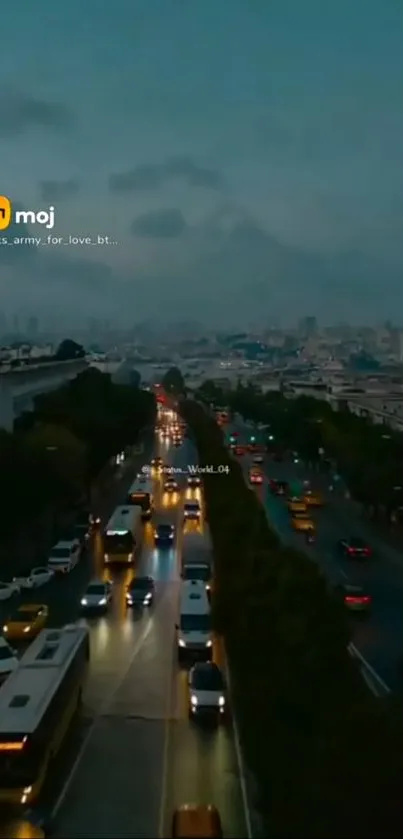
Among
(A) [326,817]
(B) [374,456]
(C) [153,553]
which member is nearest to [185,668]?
(A) [326,817]

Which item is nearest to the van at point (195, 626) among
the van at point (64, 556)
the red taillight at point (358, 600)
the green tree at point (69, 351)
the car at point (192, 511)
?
the red taillight at point (358, 600)

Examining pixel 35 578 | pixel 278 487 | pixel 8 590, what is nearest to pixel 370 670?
pixel 8 590

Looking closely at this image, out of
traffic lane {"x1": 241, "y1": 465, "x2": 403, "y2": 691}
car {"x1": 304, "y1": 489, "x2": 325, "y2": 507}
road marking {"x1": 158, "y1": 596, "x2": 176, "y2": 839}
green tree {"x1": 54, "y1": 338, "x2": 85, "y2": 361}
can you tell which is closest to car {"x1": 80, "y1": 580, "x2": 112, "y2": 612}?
road marking {"x1": 158, "y1": 596, "x2": 176, "y2": 839}

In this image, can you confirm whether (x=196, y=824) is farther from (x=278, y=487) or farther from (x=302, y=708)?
(x=278, y=487)

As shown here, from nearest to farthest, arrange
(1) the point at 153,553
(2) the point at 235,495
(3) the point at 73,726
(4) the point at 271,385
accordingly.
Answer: (3) the point at 73,726
(2) the point at 235,495
(1) the point at 153,553
(4) the point at 271,385

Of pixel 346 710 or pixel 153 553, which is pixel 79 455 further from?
pixel 346 710

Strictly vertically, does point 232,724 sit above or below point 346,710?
below

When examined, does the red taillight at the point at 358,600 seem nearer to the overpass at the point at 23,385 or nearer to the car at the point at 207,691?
the car at the point at 207,691
